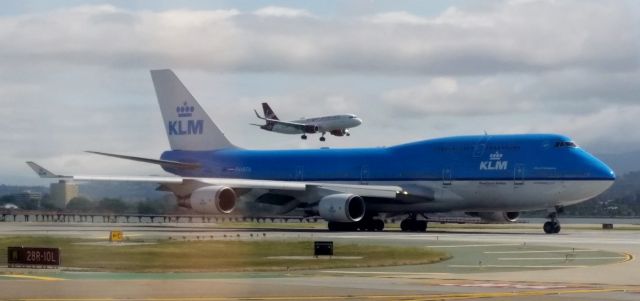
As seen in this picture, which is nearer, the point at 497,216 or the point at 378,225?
the point at 378,225

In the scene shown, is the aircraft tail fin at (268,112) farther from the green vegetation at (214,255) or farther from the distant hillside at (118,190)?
the green vegetation at (214,255)

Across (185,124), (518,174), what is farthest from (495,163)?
(185,124)

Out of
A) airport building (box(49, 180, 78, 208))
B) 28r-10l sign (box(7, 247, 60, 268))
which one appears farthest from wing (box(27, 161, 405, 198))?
28r-10l sign (box(7, 247, 60, 268))

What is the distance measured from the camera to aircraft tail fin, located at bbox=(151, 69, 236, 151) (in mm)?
88750

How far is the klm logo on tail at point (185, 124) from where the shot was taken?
89188 mm

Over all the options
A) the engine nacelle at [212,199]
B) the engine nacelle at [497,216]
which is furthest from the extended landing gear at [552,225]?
the engine nacelle at [212,199]

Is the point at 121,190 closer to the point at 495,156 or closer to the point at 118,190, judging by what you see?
the point at 118,190

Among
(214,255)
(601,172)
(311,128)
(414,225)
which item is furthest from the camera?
(311,128)

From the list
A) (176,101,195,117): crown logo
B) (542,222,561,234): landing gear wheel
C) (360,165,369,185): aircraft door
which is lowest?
(542,222,561,234): landing gear wheel

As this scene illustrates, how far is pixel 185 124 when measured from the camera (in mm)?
89562

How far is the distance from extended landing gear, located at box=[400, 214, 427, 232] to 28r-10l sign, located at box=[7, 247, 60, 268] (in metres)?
42.0

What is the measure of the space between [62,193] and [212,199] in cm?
1998

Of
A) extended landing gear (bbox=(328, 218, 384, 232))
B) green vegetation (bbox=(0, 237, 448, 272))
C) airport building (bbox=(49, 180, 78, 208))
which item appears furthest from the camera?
airport building (bbox=(49, 180, 78, 208))

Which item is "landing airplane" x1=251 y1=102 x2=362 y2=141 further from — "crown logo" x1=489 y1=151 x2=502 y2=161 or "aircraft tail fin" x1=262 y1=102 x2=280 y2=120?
"crown logo" x1=489 y1=151 x2=502 y2=161
